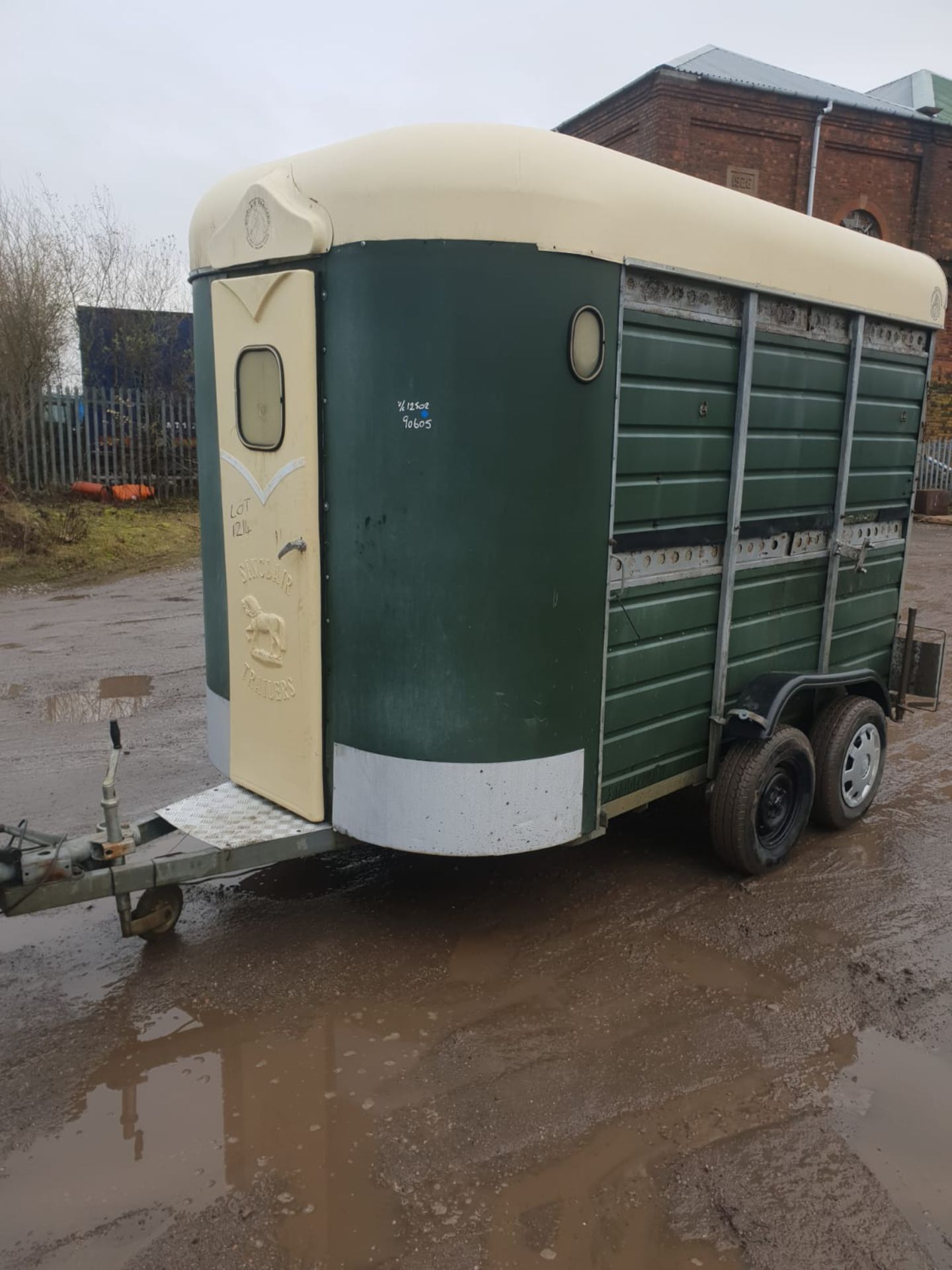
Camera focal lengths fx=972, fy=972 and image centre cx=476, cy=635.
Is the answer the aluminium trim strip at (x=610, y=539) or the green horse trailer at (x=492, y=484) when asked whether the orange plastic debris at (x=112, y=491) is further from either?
the aluminium trim strip at (x=610, y=539)

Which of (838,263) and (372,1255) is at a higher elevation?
(838,263)

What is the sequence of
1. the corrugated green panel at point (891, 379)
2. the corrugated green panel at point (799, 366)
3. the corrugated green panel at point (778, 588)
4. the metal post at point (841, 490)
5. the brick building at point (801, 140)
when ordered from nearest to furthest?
the corrugated green panel at point (799, 366), the corrugated green panel at point (778, 588), the metal post at point (841, 490), the corrugated green panel at point (891, 379), the brick building at point (801, 140)

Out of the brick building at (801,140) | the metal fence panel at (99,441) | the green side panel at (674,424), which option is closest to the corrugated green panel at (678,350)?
the green side panel at (674,424)

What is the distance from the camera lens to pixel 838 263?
502 cm

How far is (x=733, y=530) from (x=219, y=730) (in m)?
2.74

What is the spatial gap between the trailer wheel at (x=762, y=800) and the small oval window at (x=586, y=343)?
7.08 feet

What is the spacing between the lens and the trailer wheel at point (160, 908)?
13.7ft

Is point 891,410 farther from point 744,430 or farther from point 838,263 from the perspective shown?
point 744,430

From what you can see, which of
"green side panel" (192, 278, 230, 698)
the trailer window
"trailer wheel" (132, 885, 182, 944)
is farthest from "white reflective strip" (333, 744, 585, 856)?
the trailer window

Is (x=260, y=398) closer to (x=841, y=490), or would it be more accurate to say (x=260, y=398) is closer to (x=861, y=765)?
(x=841, y=490)

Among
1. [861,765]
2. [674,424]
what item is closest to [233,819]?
[674,424]

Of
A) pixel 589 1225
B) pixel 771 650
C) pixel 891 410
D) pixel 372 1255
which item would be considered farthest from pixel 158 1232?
pixel 891 410

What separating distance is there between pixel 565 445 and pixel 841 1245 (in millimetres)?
2808

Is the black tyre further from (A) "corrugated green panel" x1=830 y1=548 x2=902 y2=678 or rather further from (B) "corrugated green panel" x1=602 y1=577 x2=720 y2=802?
(B) "corrugated green panel" x1=602 y1=577 x2=720 y2=802
